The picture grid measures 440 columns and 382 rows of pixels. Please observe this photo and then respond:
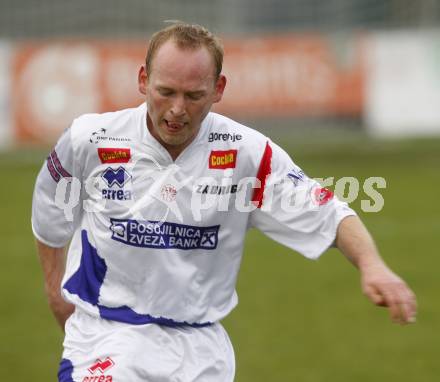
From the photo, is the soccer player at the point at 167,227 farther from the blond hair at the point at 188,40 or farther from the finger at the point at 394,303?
the finger at the point at 394,303

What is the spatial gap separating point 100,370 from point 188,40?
1.27 meters

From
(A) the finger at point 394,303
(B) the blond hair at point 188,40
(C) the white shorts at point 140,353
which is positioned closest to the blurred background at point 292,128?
(C) the white shorts at point 140,353

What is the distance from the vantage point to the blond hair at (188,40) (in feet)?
12.0

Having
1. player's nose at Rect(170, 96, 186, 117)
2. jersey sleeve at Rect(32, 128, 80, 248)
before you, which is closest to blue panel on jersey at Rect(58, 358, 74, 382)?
jersey sleeve at Rect(32, 128, 80, 248)

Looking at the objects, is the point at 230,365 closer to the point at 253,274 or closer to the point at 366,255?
the point at 366,255

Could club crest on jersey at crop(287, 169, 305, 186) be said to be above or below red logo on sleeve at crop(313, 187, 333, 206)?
above

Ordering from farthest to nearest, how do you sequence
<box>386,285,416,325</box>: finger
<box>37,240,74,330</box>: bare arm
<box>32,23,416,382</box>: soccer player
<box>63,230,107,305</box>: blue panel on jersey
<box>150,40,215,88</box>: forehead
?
<box>37,240,74,330</box>: bare arm, <box>63,230,107,305</box>: blue panel on jersey, <box>32,23,416,382</box>: soccer player, <box>150,40,215,88</box>: forehead, <box>386,285,416,325</box>: finger

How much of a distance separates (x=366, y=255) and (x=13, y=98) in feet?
46.3

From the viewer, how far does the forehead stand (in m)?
3.63

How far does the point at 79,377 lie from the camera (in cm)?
380

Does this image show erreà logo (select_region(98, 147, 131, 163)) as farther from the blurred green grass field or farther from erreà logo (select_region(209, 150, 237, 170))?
the blurred green grass field

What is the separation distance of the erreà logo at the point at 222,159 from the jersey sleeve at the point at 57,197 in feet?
1.79

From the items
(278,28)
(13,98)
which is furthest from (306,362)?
(278,28)

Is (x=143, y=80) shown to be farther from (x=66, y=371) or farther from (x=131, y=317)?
(x=66, y=371)
